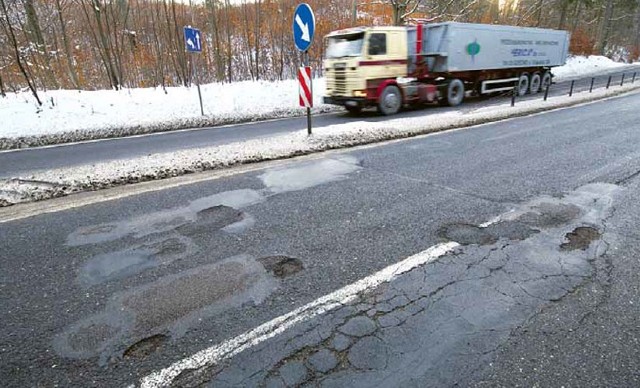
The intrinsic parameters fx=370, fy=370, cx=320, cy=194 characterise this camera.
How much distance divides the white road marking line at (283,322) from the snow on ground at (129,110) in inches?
398

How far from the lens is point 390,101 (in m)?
13.6

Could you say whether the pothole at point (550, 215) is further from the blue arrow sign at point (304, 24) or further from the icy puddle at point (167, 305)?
the blue arrow sign at point (304, 24)

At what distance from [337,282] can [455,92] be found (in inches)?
581

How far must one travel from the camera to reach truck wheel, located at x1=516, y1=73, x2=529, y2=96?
18.5m

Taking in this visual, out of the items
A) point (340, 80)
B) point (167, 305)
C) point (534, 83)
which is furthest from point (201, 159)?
point (534, 83)

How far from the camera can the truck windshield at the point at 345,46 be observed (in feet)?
41.4

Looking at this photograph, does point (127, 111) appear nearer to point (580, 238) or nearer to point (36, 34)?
point (36, 34)

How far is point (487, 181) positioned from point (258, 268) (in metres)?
4.06

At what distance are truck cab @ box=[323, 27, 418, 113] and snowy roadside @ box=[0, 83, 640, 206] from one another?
9.64 ft

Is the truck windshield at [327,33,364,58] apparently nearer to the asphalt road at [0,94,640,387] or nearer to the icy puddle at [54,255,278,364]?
the asphalt road at [0,94,640,387]

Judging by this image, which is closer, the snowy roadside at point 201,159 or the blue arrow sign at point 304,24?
the snowy roadside at point 201,159

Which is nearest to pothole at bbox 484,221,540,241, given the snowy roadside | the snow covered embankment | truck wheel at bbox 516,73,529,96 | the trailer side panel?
the snowy roadside

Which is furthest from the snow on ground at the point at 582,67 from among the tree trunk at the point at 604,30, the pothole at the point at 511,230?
the pothole at the point at 511,230

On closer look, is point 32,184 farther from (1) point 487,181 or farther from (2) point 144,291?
(1) point 487,181
